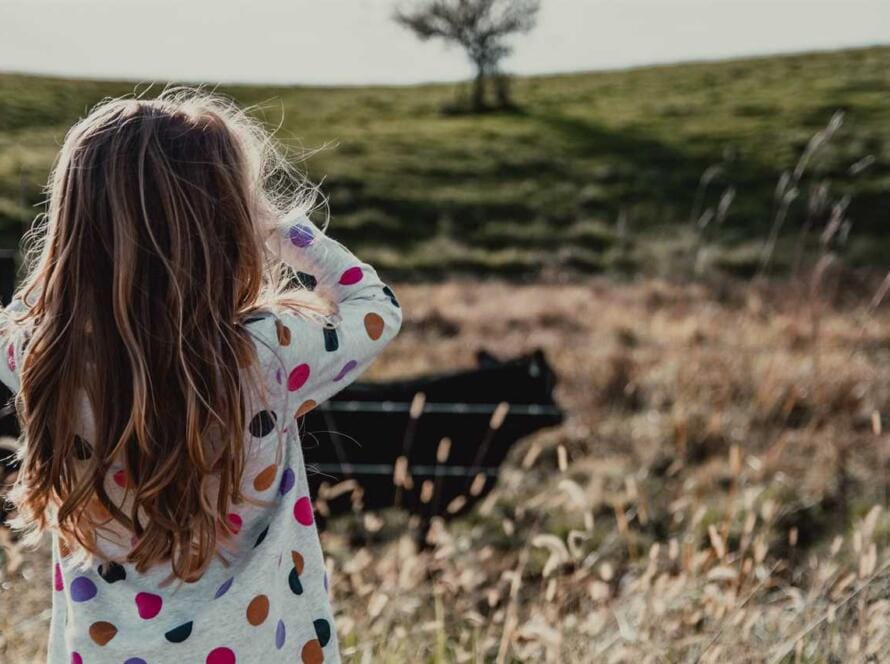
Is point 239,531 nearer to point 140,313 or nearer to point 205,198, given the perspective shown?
point 140,313

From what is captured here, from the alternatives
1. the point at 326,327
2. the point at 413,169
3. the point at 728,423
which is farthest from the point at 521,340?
the point at 413,169

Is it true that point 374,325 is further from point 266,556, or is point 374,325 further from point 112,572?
point 112,572

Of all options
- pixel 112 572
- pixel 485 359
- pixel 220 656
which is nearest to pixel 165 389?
pixel 112 572

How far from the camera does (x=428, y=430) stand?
5.06m

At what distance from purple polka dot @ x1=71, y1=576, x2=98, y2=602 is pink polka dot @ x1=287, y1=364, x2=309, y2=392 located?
43cm

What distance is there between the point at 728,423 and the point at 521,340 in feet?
15.4

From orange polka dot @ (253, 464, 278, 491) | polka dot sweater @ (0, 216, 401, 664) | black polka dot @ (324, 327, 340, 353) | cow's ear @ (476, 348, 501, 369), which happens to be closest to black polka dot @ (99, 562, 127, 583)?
polka dot sweater @ (0, 216, 401, 664)

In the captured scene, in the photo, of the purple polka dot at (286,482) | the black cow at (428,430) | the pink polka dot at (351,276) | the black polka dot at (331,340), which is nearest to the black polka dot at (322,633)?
the purple polka dot at (286,482)

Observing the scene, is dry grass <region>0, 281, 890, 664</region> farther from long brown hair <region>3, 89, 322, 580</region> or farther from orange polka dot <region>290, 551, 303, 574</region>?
long brown hair <region>3, 89, 322, 580</region>

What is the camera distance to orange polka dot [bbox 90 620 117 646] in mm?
1546

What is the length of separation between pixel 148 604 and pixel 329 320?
1.68 feet

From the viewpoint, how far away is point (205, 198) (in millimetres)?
1531

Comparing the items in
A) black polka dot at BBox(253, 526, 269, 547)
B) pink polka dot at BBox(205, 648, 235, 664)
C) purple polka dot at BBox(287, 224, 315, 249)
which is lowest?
pink polka dot at BBox(205, 648, 235, 664)

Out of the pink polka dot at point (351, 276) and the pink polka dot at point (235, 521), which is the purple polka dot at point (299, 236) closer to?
the pink polka dot at point (351, 276)
